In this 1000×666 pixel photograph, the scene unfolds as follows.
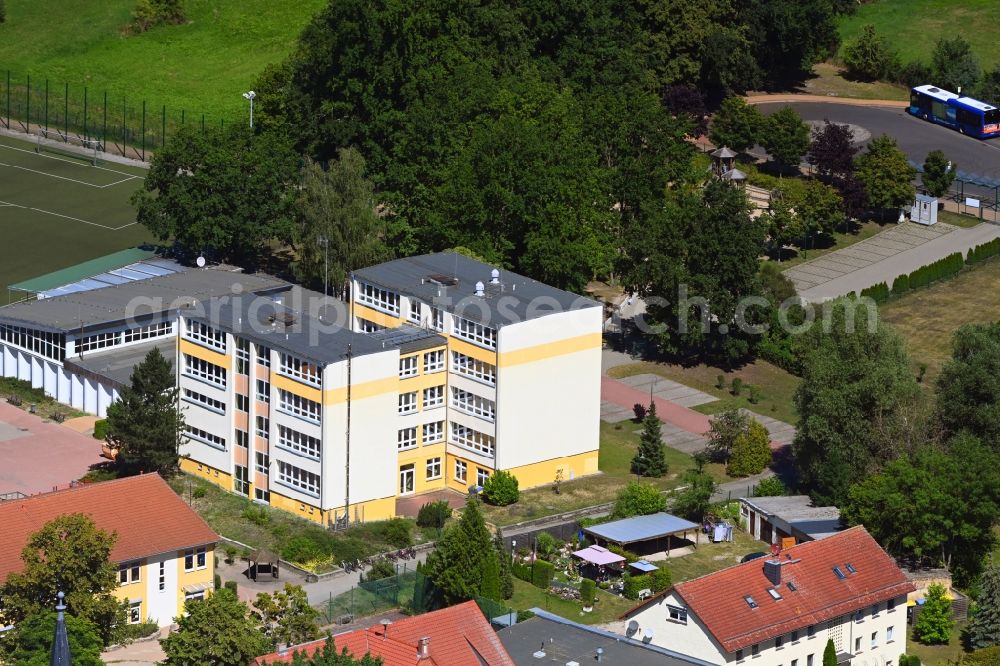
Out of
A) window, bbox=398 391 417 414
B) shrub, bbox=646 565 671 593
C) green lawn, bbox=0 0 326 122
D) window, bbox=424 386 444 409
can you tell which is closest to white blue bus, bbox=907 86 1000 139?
green lawn, bbox=0 0 326 122

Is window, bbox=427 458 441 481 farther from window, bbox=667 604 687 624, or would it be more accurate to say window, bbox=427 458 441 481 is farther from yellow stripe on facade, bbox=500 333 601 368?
window, bbox=667 604 687 624

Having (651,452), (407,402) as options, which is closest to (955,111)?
(651,452)

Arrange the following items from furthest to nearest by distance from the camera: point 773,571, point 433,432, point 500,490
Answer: point 433,432, point 500,490, point 773,571

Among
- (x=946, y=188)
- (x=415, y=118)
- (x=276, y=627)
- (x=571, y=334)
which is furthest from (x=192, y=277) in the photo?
(x=946, y=188)

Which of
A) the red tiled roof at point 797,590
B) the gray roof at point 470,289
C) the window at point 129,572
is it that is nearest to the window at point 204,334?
the gray roof at point 470,289

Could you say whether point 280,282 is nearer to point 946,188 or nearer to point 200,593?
point 200,593

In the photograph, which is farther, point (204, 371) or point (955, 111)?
point (955, 111)

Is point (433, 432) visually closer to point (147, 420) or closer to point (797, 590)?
point (147, 420)
